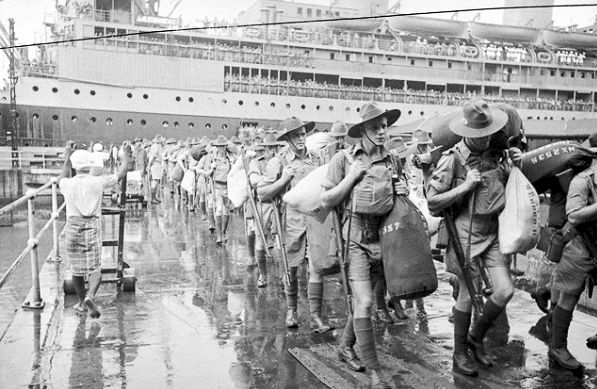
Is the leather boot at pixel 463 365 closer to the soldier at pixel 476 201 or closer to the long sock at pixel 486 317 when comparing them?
the soldier at pixel 476 201

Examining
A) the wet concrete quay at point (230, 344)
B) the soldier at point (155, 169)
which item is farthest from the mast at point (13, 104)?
the wet concrete quay at point (230, 344)

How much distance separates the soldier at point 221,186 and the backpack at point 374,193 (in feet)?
20.0

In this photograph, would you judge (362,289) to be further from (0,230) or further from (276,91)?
(276,91)

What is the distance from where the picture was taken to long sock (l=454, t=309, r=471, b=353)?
4086 mm

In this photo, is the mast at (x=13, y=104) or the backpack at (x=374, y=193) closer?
the backpack at (x=374, y=193)

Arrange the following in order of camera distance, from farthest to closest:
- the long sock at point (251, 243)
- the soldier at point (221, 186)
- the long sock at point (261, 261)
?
the soldier at point (221, 186) → the long sock at point (251, 243) → the long sock at point (261, 261)

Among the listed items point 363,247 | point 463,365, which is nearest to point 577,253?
point 463,365

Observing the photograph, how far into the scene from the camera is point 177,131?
35750mm

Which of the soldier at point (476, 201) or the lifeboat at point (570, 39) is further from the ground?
the lifeboat at point (570, 39)

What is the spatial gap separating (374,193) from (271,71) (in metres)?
37.5

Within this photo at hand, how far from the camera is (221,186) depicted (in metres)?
10.1

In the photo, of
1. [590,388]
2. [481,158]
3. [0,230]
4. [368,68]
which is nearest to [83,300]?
[481,158]

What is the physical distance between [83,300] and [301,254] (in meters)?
2.20

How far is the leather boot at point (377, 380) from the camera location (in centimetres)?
379
